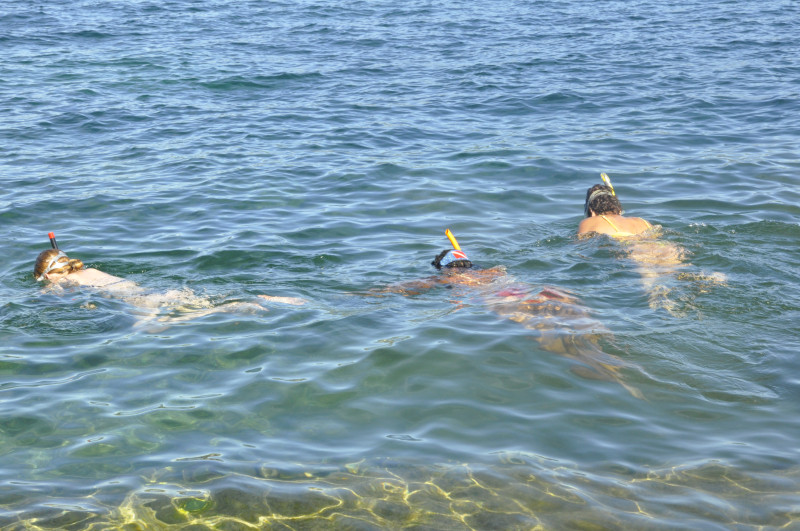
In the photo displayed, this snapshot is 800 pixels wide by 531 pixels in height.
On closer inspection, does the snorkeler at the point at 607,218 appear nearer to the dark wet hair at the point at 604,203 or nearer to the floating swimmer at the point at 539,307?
the dark wet hair at the point at 604,203

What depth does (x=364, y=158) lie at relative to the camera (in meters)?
12.1

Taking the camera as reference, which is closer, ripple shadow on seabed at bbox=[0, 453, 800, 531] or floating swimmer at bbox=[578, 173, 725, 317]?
ripple shadow on seabed at bbox=[0, 453, 800, 531]

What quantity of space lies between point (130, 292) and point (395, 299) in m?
2.50

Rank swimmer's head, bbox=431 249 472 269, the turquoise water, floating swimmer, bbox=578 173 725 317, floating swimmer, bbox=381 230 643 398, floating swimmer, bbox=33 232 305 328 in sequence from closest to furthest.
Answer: the turquoise water, floating swimmer, bbox=381 230 643 398, floating swimmer, bbox=578 173 725 317, floating swimmer, bbox=33 232 305 328, swimmer's head, bbox=431 249 472 269

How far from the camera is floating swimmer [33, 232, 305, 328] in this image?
7.18 meters

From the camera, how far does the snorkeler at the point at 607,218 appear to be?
8188mm

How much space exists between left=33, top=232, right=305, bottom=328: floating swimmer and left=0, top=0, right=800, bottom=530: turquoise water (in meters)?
0.10

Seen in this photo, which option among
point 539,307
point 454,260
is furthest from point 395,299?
point 539,307

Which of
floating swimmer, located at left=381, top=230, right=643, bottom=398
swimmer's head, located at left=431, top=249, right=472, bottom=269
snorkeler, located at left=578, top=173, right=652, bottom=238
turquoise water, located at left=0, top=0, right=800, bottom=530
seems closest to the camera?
turquoise water, located at left=0, top=0, right=800, bottom=530

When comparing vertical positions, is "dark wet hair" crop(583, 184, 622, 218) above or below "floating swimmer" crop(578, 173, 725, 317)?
above

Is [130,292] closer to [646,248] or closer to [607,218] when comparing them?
[607,218]

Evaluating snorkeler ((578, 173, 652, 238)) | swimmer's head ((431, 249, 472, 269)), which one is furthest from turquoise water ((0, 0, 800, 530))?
swimmer's head ((431, 249, 472, 269))

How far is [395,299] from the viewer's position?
23.9ft

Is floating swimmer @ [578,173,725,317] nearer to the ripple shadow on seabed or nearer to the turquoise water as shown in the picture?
the turquoise water
